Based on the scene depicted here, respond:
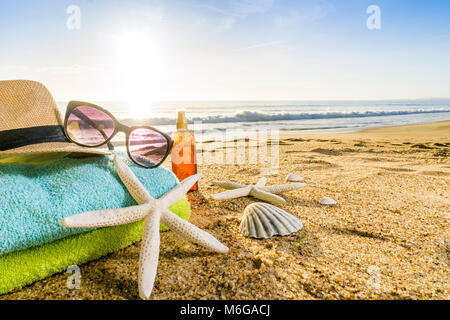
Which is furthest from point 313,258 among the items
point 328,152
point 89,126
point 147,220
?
point 328,152

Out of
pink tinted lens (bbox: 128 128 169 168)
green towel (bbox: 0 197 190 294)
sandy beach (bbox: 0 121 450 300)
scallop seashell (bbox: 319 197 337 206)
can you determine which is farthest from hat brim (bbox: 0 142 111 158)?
scallop seashell (bbox: 319 197 337 206)

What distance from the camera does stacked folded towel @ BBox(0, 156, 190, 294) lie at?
1.32 m

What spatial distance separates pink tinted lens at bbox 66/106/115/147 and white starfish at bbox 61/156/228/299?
0.23m

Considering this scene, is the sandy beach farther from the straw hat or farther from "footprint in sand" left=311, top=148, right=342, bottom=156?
"footprint in sand" left=311, top=148, right=342, bottom=156

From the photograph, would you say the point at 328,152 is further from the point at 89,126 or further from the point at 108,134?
the point at 89,126

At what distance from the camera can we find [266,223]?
6.36 feet

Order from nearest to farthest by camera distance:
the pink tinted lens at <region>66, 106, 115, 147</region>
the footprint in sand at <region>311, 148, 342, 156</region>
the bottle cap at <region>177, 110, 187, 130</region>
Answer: the pink tinted lens at <region>66, 106, 115, 147</region> → the bottle cap at <region>177, 110, 187, 130</region> → the footprint in sand at <region>311, 148, 342, 156</region>

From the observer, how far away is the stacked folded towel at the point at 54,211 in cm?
132

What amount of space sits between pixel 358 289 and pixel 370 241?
59 centimetres

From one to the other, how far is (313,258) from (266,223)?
0.39 metres

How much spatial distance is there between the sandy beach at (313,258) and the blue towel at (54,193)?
0.29 metres

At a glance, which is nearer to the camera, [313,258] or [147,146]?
[313,258]
